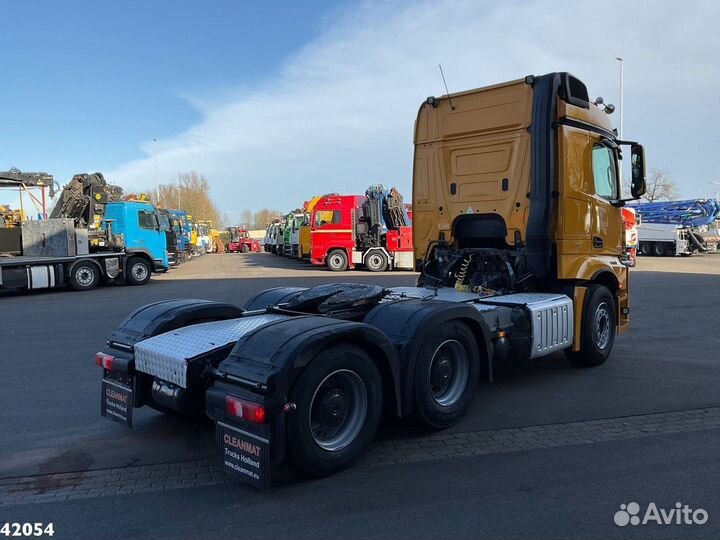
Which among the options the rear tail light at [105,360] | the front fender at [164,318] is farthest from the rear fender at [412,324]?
the rear tail light at [105,360]

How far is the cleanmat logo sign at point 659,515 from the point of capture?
3332 mm

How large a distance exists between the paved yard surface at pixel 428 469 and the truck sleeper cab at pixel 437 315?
285 millimetres

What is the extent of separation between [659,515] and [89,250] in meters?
19.1

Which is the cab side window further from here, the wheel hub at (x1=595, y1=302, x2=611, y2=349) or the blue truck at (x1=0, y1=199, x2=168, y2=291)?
the blue truck at (x1=0, y1=199, x2=168, y2=291)

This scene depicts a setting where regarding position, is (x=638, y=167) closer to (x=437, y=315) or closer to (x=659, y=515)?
(x=437, y=315)

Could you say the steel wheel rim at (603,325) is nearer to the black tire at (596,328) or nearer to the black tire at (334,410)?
the black tire at (596,328)

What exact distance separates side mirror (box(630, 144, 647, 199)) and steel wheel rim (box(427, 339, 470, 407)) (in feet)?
13.2

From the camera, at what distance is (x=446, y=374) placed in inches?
195

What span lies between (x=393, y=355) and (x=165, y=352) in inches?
67.4

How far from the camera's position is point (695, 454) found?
4.31m

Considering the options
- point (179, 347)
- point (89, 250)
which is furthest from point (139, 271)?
point (179, 347)

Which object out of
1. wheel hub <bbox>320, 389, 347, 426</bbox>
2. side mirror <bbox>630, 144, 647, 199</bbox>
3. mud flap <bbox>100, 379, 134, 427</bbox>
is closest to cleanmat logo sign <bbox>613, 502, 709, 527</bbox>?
wheel hub <bbox>320, 389, 347, 426</bbox>

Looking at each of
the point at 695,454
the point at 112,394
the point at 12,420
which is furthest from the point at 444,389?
the point at 12,420

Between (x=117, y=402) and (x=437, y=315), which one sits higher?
(x=437, y=315)
